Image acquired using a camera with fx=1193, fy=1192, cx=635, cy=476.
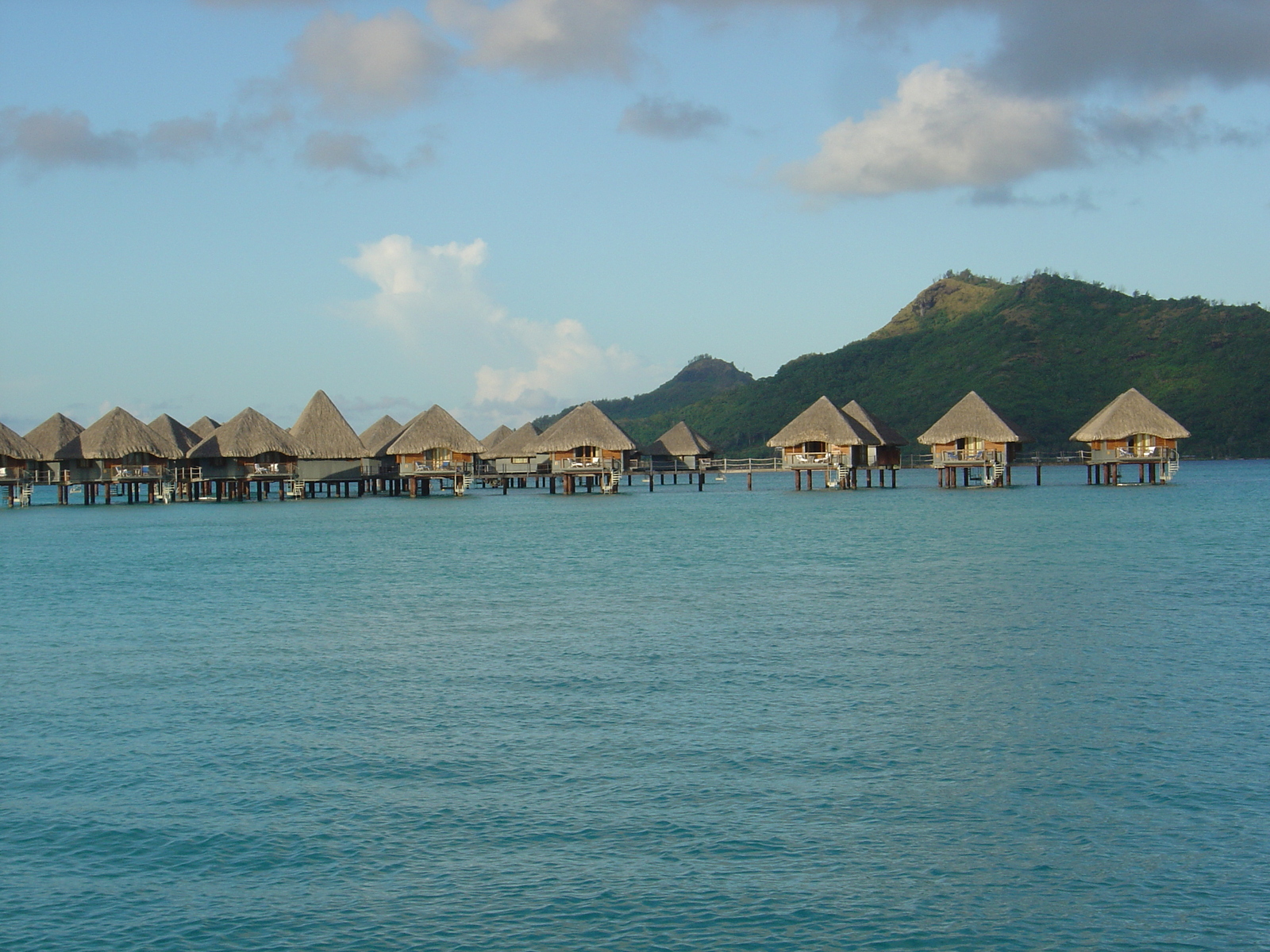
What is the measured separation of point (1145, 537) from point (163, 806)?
92.3ft

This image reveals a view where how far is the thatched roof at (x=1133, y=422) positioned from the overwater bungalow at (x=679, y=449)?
20.7 m

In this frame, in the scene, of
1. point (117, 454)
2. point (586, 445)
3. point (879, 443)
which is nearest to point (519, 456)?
point (586, 445)

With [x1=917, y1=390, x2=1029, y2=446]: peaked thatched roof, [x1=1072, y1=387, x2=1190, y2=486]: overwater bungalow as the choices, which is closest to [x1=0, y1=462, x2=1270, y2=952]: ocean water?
[x1=917, y1=390, x2=1029, y2=446]: peaked thatched roof

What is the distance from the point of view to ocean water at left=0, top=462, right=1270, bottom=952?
7.88m

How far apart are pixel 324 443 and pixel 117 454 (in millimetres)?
10097

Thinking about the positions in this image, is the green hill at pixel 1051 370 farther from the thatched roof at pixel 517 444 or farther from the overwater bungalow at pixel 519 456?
the thatched roof at pixel 517 444

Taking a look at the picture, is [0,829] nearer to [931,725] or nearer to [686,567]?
[931,725]

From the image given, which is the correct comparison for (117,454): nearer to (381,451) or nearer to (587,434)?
(381,451)

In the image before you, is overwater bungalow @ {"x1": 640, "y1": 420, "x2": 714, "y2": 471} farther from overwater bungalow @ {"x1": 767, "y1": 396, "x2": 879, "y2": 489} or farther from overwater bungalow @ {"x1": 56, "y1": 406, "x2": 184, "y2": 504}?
overwater bungalow @ {"x1": 56, "y1": 406, "x2": 184, "y2": 504}

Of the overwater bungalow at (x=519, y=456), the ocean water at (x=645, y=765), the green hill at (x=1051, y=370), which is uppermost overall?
the green hill at (x=1051, y=370)

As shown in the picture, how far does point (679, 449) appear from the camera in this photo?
66.5 m

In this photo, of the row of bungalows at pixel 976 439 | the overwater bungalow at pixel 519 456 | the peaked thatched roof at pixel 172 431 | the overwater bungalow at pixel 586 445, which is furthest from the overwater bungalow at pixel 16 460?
the row of bungalows at pixel 976 439

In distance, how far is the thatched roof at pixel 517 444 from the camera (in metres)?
67.0

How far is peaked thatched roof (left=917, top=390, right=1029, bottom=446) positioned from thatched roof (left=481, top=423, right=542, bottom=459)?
A: 22005 mm
